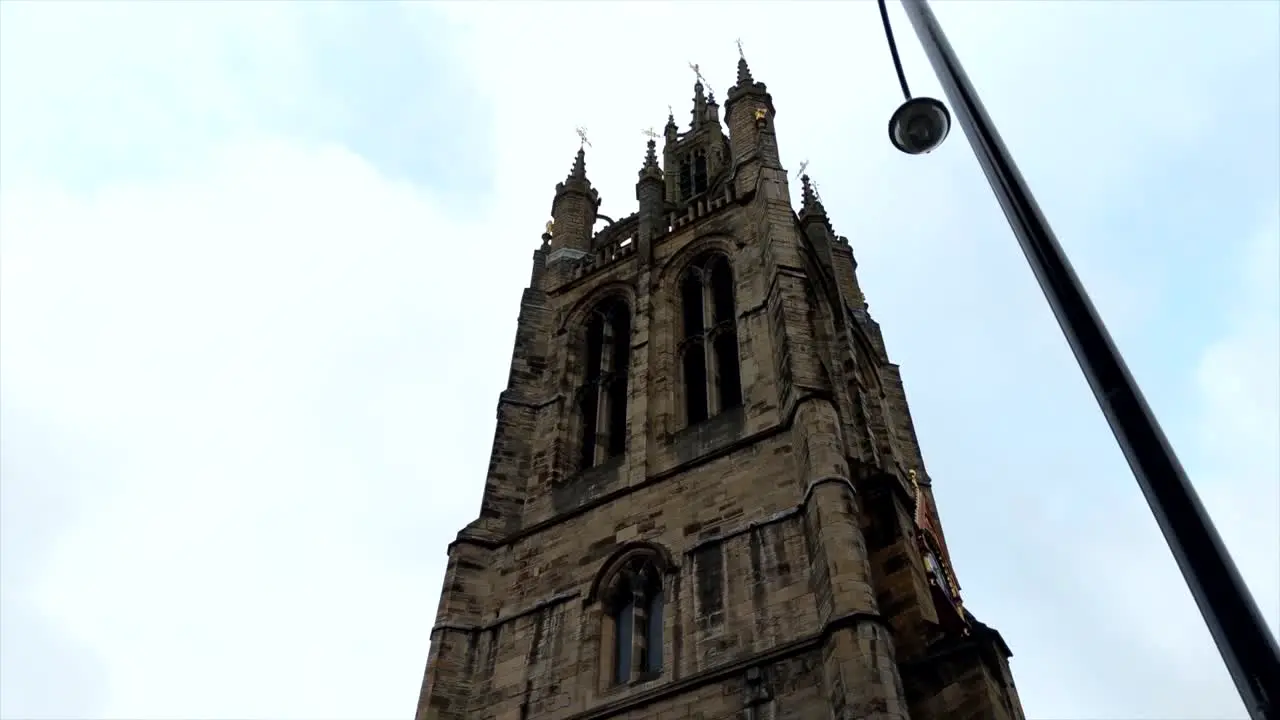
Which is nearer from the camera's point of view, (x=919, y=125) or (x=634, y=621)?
(x=919, y=125)

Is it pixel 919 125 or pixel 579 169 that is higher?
pixel 579 169

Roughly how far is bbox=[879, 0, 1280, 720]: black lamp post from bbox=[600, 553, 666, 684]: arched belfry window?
11.5 meters

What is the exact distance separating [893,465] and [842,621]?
9354 mm

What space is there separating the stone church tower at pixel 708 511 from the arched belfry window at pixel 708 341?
60mm

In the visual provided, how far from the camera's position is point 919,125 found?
6012mm

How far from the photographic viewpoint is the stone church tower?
13.2 meters

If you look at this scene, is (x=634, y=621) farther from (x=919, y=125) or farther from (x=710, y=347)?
(x=919, y=125)

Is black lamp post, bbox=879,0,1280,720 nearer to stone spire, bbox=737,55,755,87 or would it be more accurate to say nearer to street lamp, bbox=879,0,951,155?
street lamp, bbox=879,0,951,155

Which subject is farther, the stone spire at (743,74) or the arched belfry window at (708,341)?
the stone spire at (743,74)

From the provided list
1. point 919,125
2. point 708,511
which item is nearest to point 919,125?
point 919,125

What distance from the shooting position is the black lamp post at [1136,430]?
314cm

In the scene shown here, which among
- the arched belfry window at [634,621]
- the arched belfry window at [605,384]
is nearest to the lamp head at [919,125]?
the arched belfry window at [634,621]

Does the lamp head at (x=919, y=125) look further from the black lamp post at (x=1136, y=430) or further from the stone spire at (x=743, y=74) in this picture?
the stone spire at (x=743, y=74)

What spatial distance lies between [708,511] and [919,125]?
36.6 feet
